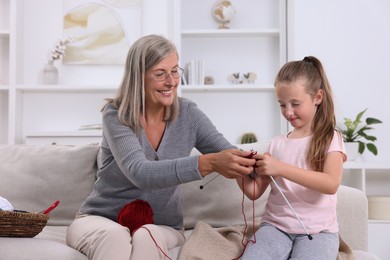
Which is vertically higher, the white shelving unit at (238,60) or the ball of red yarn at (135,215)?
the white shelving unit at (238,60)

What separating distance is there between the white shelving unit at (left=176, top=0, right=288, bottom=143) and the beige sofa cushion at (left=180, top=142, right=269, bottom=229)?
2570 millimetres

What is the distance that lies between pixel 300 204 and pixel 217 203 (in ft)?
1.71

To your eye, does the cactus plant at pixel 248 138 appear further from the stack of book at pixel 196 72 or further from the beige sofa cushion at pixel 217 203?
the beige sofa cushion at pixel 217 203

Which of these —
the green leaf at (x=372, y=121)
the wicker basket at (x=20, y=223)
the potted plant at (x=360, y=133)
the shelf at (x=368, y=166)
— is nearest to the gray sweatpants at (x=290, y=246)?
the wicker basket at (x=20, y=223)

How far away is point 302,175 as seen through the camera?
1.97 meters

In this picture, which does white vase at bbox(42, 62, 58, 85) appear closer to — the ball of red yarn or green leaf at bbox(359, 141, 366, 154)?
green leaf at bbox(359, 141, 366, 154)

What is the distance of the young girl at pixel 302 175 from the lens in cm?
197

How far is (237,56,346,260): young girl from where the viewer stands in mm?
1968

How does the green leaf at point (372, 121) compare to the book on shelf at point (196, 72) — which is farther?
the book on shelf at point (196, 72)

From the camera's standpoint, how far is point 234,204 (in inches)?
98.4

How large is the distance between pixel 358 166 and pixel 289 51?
116cm

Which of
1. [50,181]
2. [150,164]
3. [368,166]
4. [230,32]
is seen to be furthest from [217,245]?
[230,32]

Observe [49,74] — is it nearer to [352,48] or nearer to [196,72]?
[196,72]

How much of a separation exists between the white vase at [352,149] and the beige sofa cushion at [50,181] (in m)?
2.07
